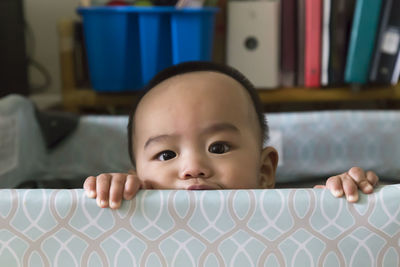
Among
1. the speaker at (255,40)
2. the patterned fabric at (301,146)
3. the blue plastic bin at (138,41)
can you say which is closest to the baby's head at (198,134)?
the patterned fabric at (301,146)

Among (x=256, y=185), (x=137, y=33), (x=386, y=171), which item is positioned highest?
(x=137, y=33)

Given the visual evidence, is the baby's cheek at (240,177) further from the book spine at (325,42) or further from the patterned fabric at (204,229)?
the book spine at (325,42)

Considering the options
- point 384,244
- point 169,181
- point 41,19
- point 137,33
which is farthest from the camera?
point 41,19

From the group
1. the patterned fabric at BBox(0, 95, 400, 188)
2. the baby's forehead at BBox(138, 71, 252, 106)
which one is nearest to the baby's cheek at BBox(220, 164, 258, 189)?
the baby's forehead at BBox(138, 71, 252, 106)

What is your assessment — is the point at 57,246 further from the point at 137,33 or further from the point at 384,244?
the point at 137,33

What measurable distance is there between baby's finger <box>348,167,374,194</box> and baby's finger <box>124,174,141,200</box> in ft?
0.77

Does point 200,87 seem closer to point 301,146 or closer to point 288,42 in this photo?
point 301,146

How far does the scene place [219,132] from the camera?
0.81 metres

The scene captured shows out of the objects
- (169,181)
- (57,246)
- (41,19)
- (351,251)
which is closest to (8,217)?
(57,246)

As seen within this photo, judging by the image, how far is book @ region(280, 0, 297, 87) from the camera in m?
1.59

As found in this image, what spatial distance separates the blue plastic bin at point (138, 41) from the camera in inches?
58.2

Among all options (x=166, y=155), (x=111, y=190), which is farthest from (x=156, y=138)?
(x=111, y=190)

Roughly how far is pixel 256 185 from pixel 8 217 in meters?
0.40

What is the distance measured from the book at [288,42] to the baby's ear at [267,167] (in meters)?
0.71
